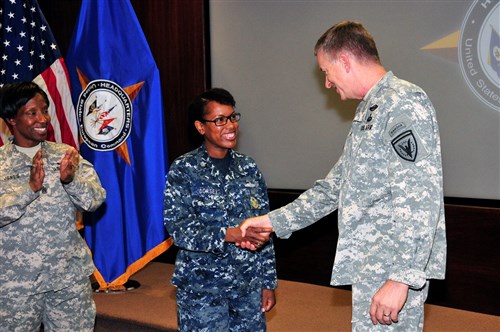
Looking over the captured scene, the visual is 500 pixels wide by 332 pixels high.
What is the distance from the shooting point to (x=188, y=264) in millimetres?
2307

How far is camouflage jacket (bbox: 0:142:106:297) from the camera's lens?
97.0 inches

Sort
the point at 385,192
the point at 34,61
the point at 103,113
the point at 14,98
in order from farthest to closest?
1. the point at 103,113
2. the point at 34,61
3. the point at 14,98
4. the point at 385,192

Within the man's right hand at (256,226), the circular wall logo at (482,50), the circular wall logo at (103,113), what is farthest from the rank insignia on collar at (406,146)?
the circular wall logo at (103,113)

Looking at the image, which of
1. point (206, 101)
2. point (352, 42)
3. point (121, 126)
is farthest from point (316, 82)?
point (352, 42)

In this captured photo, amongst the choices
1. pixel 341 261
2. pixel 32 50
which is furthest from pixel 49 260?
pixel 32 50

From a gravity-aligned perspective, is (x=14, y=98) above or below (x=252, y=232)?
above

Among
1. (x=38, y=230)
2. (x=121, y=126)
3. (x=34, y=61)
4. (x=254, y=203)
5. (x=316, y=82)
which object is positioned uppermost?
(x=34, y=61)

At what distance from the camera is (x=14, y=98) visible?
2539mm

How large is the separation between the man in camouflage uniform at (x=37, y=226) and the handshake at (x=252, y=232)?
2.29 feet

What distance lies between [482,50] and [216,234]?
7.40ft

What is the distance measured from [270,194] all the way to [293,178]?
0.21m

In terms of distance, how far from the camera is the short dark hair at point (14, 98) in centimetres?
253

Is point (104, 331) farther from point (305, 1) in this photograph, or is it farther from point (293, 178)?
point (305, 1)

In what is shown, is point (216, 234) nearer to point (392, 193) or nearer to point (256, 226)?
point (256, 226)
